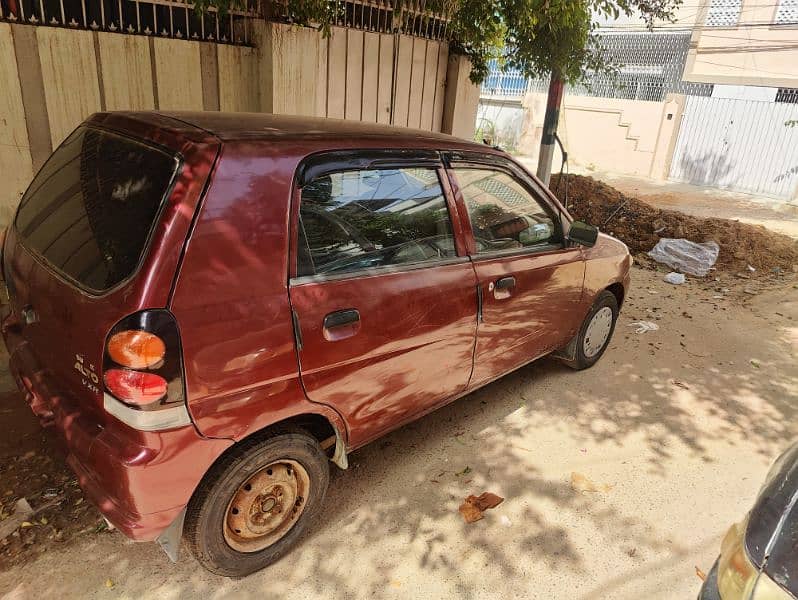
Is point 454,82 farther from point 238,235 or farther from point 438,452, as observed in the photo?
point 238,235

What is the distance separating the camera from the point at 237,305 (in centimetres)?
203

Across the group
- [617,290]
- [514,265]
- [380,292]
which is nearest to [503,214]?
[514,265]

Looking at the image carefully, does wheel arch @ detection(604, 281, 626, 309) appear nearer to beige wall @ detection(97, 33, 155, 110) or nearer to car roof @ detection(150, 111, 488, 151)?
car roof @ detection(150, 111, 488, 151)

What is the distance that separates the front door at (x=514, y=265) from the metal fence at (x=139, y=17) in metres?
3.05

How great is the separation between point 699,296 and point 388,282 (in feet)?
17.1

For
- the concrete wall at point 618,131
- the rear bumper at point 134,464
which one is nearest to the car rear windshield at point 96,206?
the rear bumper at point 134,464

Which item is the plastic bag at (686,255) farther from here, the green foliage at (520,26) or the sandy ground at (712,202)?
the sandy ground at (712,202)

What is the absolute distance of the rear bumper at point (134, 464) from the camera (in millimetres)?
1916

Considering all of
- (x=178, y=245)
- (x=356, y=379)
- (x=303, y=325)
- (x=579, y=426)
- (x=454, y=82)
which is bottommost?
(x=579, y=426)

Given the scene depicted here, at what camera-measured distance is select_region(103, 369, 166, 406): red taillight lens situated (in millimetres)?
1863

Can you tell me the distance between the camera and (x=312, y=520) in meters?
2.78

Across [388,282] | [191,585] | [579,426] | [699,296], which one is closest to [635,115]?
[699,296]

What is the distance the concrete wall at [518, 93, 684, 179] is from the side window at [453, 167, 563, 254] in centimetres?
1322

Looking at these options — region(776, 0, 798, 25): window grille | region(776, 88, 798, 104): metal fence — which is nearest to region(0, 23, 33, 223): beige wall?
region(776, 88, 798, 104): metal fence
